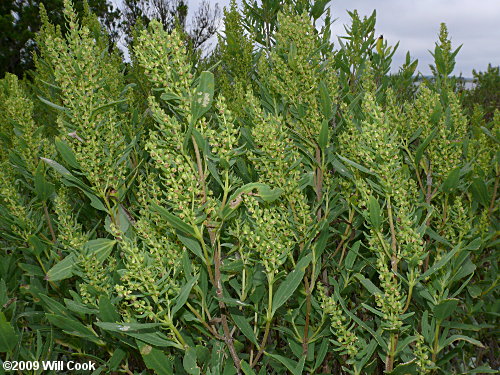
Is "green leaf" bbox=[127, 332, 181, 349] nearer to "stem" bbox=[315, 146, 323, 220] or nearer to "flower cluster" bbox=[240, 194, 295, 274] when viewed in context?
"flower cluster" bbox=[240, 194, 295, 274]

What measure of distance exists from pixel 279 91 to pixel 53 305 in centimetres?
138

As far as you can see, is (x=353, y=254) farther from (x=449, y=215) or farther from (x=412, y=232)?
(x=449, y=215)

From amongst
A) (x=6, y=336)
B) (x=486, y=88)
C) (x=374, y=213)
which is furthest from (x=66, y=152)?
(x=486, y=88)

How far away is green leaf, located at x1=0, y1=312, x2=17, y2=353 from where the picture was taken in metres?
1.94

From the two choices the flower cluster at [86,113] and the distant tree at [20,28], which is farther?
the distant tree at [20,28]

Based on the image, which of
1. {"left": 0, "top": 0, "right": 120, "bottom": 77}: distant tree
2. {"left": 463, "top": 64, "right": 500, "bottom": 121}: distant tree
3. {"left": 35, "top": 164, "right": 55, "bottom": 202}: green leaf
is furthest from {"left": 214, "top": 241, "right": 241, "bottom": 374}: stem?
{"left": 0, "top": 0, "right": 120, "bottom": 77}: distant tree

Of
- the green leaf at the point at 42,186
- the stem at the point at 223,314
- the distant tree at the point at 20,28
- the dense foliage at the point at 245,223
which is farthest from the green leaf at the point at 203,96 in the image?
the distant tree at the point at 20,28

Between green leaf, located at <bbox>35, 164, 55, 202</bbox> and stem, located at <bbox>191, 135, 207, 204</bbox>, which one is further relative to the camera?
green leaf, located at <bbox>35, 164, 55, 202</bbox>

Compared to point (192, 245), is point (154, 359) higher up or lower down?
lower down

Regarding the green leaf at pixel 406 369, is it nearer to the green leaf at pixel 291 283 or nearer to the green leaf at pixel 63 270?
the green leaf at pixel 291 283

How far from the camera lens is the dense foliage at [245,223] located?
1592mm

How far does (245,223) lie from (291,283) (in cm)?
27

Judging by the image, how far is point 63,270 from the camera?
1.91 metres

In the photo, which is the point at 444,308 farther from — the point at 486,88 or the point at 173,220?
the point at 486,88
